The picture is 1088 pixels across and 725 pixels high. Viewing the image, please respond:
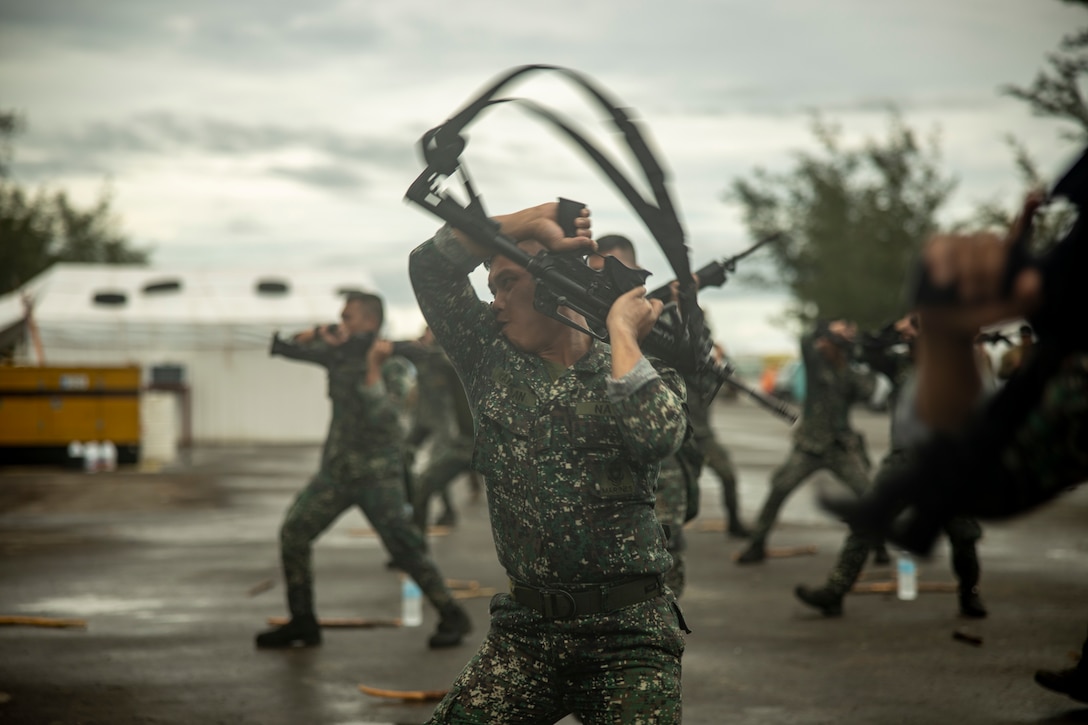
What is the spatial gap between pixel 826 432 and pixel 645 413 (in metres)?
7.93

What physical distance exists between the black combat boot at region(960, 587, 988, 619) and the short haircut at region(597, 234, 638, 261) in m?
3.77

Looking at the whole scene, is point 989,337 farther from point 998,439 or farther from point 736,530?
point 736,530

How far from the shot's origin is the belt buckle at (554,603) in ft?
11.2

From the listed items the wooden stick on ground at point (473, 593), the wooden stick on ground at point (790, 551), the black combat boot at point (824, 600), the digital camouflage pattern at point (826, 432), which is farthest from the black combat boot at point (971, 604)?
the wooden stick on ground at point (473, 593)

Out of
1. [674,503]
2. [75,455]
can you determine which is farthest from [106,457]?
[674,503]

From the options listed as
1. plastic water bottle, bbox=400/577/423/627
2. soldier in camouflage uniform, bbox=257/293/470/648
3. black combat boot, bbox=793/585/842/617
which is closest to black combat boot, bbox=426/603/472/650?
soldier in camouflage uniform, bbox=257/293/470/648

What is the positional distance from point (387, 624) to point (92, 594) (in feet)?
9.87

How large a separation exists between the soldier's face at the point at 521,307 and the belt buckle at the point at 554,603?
0.77 meters

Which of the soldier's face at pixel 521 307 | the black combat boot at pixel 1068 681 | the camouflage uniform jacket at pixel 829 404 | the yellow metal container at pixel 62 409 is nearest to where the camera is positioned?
the soldier's face at pixel 521 307

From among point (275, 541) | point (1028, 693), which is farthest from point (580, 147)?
point (275, 541)

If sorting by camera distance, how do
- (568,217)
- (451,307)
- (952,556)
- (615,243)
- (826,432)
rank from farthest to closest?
(826,432) < (952,556) < (615,243) < (451,307) < (568,217)

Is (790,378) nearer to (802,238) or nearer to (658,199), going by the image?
(802,238)

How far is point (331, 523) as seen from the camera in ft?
26.0

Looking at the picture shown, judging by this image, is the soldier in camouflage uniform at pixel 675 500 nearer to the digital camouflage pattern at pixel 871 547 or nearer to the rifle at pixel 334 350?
the digital camouflage pattern at pixel 871 547
